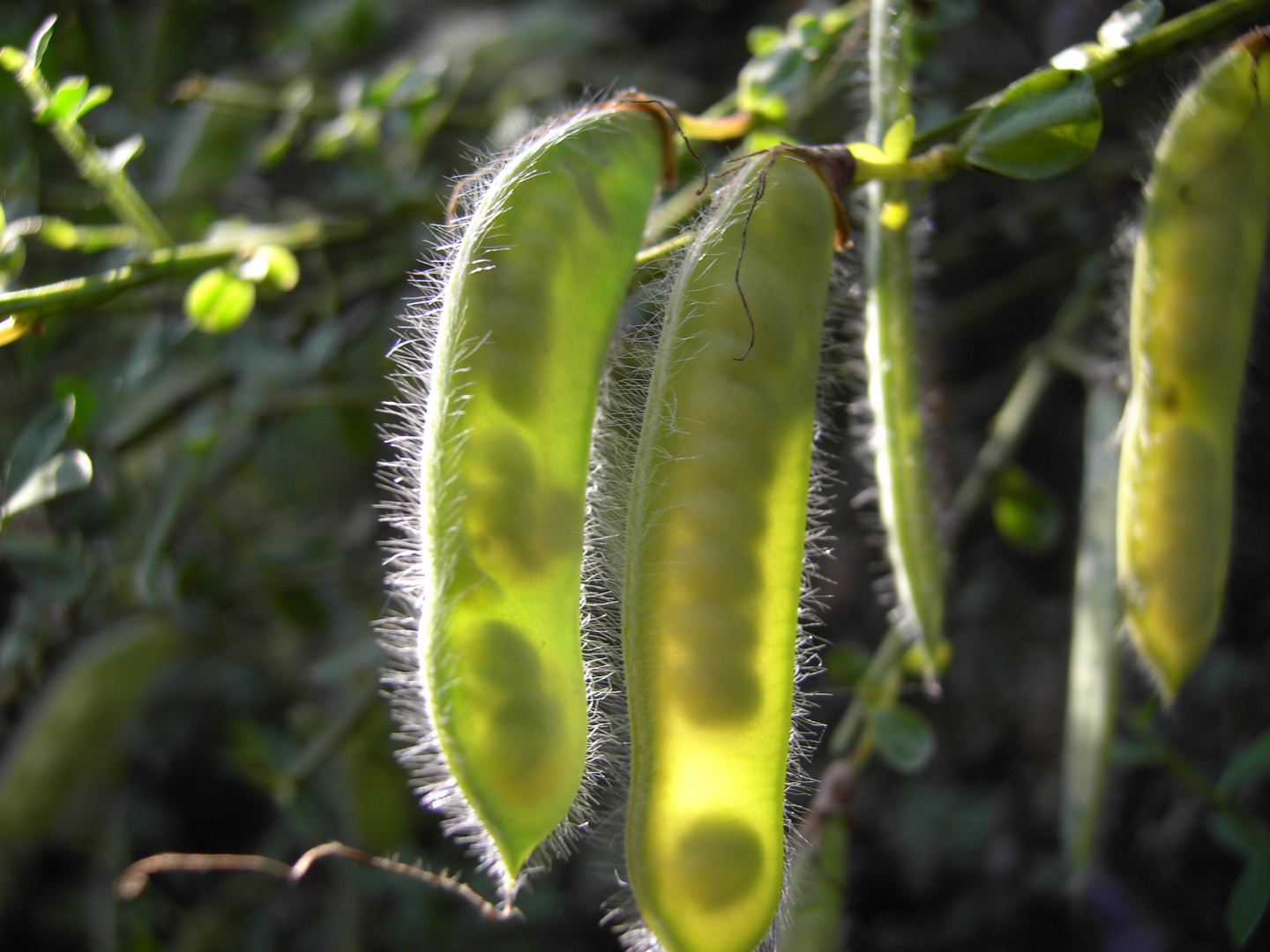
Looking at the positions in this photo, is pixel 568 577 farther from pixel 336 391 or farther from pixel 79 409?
pixel 336 391

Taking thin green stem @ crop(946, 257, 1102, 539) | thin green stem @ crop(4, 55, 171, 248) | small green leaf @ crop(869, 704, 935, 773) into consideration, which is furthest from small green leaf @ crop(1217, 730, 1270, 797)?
thin green stem @ crop(4, 55, 171, 248)

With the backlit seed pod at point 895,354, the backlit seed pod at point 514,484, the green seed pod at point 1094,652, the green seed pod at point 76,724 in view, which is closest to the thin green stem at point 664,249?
the backlit seed pod at point 514,484

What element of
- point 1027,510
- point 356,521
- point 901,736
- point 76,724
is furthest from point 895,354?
point 76,724

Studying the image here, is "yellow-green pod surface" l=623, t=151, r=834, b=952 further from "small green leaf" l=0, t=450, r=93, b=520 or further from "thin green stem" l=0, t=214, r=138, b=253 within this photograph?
"thin green stem" l=0, t=214, r=138, b=253

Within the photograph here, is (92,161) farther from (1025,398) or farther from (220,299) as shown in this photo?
(1025,398)

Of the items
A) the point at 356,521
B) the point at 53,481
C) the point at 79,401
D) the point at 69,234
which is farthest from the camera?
the point at 356,521

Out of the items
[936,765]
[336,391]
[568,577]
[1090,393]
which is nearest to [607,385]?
[568,577]

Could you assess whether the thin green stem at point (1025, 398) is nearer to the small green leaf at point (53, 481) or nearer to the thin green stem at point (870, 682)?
the thin green stem at point (870, 682)
